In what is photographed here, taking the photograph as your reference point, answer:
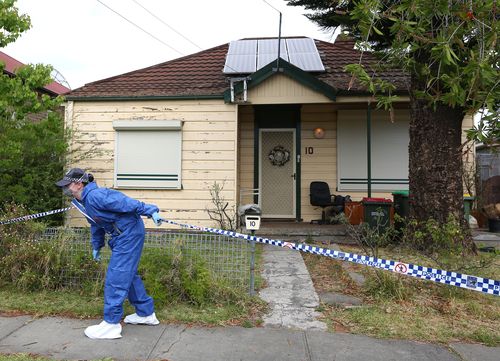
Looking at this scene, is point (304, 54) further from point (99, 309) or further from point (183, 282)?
point (99, 309)

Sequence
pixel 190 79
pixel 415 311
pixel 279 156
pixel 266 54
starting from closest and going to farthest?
pixel 415 311
pixel 190 79
pixel 279 156
pixel 266 54

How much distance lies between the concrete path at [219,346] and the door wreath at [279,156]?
676cm

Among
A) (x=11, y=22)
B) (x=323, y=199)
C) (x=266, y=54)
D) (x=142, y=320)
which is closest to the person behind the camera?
(x=142, y=320)

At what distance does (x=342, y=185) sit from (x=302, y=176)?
1.01m

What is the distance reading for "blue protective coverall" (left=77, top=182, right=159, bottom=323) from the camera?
150 inches

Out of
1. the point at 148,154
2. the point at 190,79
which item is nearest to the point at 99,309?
the point at 148,154

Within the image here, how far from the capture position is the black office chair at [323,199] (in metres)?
9.50

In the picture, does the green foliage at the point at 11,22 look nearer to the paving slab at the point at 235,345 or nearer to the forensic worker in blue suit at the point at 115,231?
the forensic worker in blue suit at the point at 115,231

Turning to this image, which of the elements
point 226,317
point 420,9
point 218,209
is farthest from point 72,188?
point 218,209

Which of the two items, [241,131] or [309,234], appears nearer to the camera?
[309,234]

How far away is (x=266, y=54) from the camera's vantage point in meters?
10.8

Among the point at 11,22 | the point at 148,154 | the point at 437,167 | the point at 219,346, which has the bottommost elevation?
the point at 219,346

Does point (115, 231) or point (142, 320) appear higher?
point (115, 231)

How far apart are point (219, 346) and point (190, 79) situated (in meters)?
7.32
